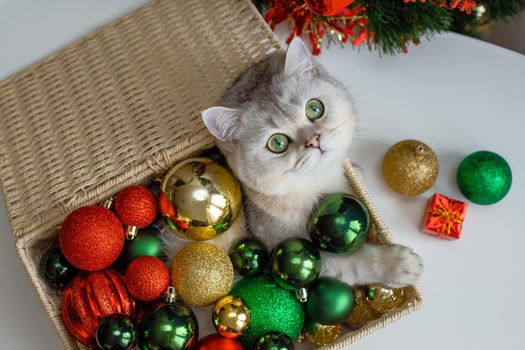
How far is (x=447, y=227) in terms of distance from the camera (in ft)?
3.95

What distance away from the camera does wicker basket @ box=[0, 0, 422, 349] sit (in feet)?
3.67

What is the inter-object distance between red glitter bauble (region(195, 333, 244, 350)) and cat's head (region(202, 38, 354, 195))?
0.27 metres

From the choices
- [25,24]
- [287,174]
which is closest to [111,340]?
[287,174]

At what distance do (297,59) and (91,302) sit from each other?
0.56 meters

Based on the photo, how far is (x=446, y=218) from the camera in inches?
47.5

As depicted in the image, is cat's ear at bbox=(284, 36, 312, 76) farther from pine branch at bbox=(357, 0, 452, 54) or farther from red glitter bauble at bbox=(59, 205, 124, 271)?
red glitter bauble at bbox=(59, 205, 124, 271)

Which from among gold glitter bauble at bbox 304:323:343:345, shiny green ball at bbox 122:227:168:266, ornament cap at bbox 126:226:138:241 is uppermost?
ornament cap at bbox 126:226:138:241

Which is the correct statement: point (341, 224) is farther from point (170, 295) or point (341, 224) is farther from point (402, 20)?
point (402, 20)

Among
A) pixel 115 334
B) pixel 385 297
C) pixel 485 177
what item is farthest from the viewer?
pixel 485 177

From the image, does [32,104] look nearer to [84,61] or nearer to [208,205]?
[84,61]

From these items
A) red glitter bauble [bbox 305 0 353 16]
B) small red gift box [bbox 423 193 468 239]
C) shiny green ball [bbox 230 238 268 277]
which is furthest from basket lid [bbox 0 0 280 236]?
small red gift box [bbox 423 193 468 239]

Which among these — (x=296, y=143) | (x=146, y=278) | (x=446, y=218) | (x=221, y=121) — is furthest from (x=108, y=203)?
(x=446, y=218)

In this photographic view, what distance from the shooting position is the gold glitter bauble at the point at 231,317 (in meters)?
1.00

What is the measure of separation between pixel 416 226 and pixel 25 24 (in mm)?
994
